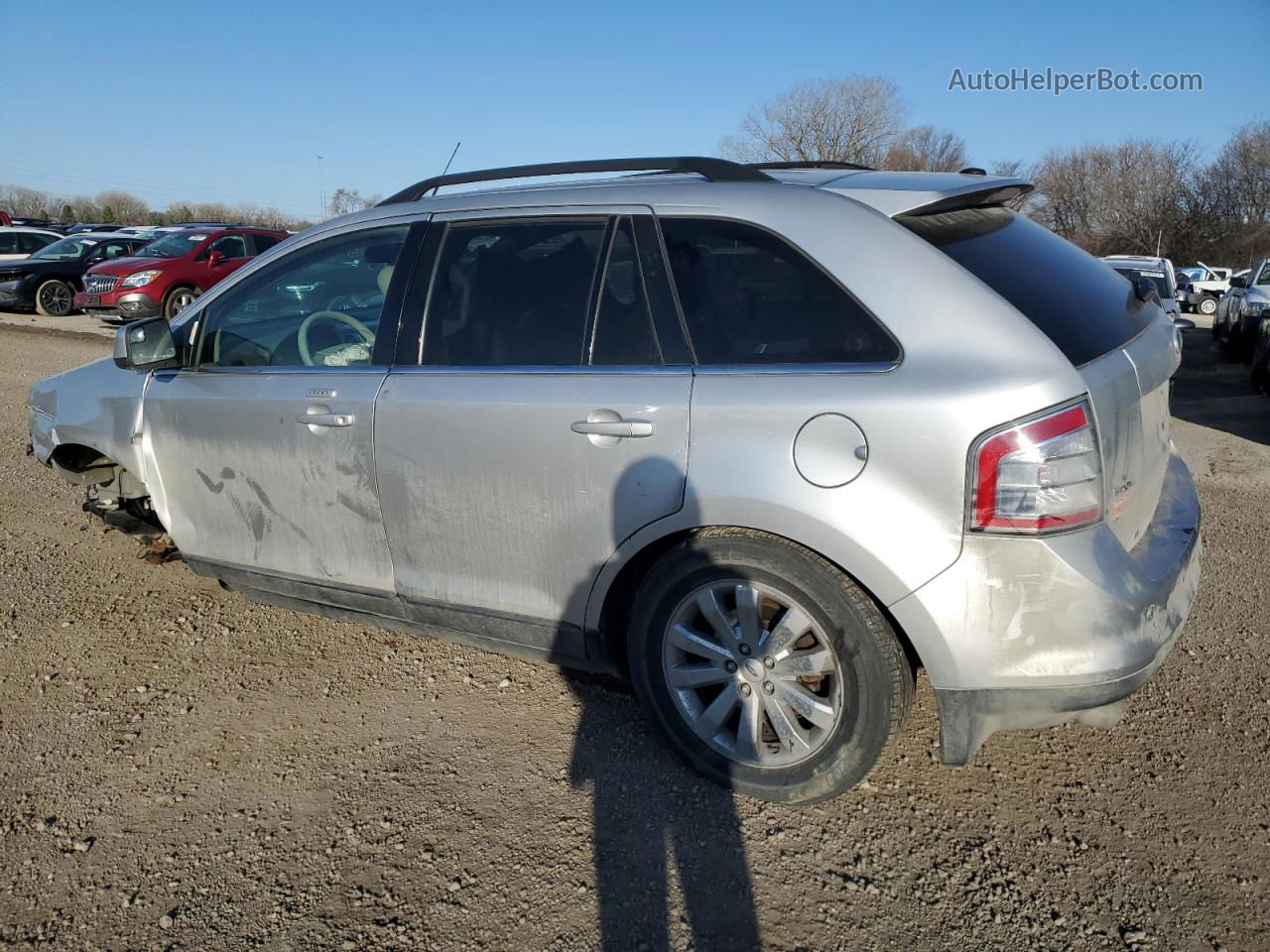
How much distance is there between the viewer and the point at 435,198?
11.5ft

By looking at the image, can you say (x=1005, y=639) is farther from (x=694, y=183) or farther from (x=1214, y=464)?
(x=1214, y=464)

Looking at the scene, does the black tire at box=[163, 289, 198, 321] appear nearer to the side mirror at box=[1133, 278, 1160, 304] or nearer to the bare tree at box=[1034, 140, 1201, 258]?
the side mirror at box=[1133, 278, 1160, 304]

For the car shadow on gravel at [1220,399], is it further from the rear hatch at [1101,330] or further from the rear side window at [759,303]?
the rear side window at [759,303]

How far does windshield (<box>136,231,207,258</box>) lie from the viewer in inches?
626

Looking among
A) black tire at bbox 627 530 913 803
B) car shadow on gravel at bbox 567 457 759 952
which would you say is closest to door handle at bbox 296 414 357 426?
car shadow on gravel at bbox 567 457 759 952

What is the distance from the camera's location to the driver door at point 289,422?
11.1ft

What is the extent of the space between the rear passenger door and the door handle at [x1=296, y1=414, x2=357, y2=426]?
14 cm

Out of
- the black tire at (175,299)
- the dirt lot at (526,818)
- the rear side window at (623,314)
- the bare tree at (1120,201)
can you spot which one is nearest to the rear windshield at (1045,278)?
the rear side window at (623,314)

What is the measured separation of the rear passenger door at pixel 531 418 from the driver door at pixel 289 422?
6.1 inches

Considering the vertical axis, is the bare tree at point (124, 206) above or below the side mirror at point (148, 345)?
above

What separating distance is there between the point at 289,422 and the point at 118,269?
14.4m

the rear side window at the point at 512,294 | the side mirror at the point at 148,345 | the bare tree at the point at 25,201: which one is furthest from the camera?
the bare tree at the point at 25,201

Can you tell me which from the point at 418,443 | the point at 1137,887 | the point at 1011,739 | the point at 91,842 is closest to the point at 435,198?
the point at 418,443

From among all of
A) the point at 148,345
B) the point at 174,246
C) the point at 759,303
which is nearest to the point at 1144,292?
the point at 759,303
